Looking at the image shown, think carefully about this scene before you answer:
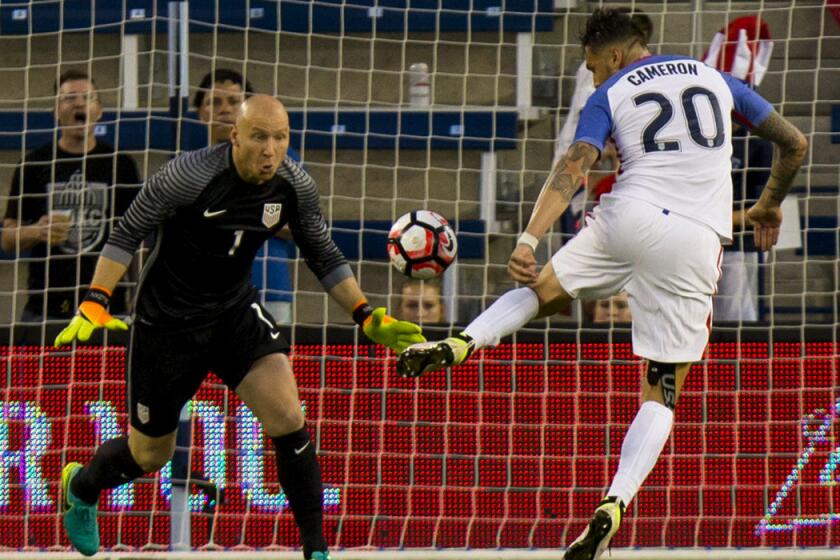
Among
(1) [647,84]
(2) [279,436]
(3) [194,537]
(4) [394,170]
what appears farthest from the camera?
(4) [394,170]

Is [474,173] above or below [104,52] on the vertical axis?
below

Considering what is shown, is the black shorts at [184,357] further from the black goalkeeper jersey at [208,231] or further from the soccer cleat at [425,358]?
the soccer cleat at [425,358]

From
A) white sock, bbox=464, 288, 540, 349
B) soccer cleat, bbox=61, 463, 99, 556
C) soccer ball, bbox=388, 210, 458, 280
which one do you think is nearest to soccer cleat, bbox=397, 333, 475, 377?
white sock, bbox=464, 288, 540, 349

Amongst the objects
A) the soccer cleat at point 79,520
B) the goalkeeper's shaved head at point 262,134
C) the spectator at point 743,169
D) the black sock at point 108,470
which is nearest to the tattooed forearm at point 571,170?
the goalkeeper's shaved head at point 262,134

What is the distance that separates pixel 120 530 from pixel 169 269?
75.7 inches

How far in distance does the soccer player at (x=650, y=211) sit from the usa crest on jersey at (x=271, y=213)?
0.87 m

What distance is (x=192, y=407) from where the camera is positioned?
8016mm

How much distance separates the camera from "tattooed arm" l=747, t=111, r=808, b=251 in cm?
629

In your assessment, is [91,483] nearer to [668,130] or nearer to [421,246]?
[421,246]

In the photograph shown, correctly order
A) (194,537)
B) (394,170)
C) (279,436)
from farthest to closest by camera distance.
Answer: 1. (394,170)
2. (194,537)
3. (279,436)

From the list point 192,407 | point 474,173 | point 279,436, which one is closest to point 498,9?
point 474,173

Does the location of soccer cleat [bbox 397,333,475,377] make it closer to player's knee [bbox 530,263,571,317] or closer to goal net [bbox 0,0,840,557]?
player's knee [bbox 530,263,571,317]

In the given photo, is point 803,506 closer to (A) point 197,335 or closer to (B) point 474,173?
(B) point 474,173

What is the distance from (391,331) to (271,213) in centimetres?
68
